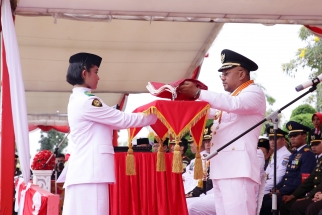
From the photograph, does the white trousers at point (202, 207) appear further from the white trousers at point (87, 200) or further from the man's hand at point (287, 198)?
the white trousers at point (87, 200)

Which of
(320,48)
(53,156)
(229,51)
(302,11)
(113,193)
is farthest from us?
(320,48)

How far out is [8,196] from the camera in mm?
4816

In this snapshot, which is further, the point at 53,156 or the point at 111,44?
the point at 111,44

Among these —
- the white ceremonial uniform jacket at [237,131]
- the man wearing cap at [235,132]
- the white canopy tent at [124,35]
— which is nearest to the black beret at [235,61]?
the man wearing cap at [235,132]

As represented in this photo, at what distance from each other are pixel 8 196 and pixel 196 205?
2.02m

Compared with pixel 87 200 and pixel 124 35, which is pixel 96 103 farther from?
pixel 124 35

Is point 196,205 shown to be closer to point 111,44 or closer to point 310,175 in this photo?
point 310,175

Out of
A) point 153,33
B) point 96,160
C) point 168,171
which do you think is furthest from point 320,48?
point 96,160

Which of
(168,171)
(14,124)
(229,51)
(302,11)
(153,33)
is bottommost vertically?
(168,171)

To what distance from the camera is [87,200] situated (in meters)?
3.61

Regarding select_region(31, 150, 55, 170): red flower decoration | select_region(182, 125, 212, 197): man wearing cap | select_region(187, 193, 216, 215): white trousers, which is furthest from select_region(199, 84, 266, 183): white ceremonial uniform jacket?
select_region(31, 150, 55, 170): red flower decoration

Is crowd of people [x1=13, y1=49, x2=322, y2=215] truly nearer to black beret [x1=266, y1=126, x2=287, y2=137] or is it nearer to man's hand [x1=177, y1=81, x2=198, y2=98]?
man's hand [x1=177, y1=81, x2=198, y2=98]

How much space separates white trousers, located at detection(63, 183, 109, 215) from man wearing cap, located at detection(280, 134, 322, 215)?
2.23m

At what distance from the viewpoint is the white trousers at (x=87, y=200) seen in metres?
3.60
